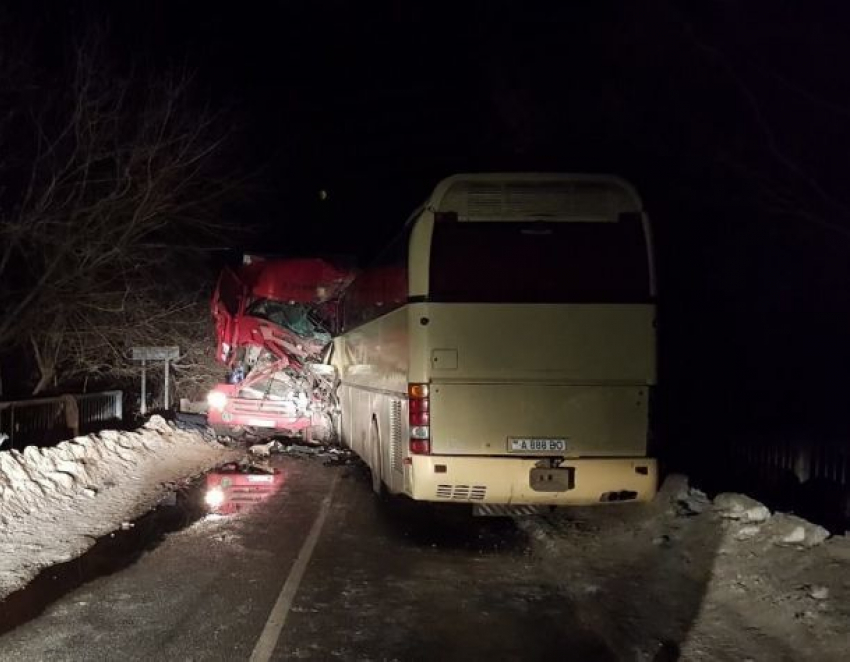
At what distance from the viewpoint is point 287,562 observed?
27.8ft

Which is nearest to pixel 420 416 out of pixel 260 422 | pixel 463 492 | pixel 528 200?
pixel 463 492

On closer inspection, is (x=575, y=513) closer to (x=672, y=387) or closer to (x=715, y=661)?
(x=715, y=661)

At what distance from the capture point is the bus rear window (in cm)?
907

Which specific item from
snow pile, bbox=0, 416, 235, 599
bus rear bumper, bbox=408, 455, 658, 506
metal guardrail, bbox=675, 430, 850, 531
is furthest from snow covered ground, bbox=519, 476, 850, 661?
snow pile, bbox=0, 416, 235, 599

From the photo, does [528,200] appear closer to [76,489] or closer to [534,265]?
[534,265]

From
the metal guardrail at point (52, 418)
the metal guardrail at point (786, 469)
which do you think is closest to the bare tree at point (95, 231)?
the metal guardrail at point (52, 418)

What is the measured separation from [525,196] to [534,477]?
304cm

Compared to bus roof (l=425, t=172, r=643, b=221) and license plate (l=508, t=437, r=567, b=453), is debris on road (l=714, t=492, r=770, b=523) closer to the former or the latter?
license plate (l=508, t=437, r=567, b=453)

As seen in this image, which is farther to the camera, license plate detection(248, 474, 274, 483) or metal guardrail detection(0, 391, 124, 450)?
metal guardrail detection(0, 391, 124, 450)

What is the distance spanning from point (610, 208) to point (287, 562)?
5097 millimetres

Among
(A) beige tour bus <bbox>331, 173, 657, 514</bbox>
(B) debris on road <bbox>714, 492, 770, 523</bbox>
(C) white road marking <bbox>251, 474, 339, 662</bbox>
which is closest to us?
(C) white road marking <bbox>251, 474, 339, 662</bbox>

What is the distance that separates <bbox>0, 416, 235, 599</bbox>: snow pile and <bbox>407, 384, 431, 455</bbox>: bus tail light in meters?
3.77

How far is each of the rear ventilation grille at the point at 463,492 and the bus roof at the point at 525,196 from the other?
2.92 metres

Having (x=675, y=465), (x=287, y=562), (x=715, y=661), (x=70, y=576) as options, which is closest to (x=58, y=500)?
(x=70, y=576)
